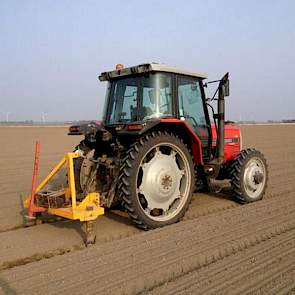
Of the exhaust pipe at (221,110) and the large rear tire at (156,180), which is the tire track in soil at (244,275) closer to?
the large rear tire at (156,180)

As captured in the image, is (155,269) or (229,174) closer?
→ (155,269)

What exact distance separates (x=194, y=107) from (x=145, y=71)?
122 centimetres

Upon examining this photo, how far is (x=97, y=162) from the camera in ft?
17.5

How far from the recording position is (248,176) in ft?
21.2

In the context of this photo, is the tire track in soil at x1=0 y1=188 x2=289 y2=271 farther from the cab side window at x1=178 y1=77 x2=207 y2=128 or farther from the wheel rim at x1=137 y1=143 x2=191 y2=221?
the cab side window at x1=178 y1=77 x2=207 y2=128

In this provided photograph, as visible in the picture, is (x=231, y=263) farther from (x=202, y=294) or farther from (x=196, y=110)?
(x=196, y=110)

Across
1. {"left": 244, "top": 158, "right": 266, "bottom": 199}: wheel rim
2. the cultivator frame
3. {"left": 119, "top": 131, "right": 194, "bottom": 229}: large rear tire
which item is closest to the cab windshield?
{"left": 119, "top": 131, "right": 194, "bottom": 229}: large rear tire

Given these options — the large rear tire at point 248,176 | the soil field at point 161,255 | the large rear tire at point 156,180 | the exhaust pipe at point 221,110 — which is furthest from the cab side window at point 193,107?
the soil field at point 161,255

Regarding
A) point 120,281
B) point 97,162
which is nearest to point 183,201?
point 97,162

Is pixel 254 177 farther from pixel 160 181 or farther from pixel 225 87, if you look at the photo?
pixel 160 181

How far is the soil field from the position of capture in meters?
3.42

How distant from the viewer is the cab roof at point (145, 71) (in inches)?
204

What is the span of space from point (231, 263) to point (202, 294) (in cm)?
75

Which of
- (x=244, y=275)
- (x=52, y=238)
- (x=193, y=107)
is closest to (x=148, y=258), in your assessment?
(x=244, y=275)
